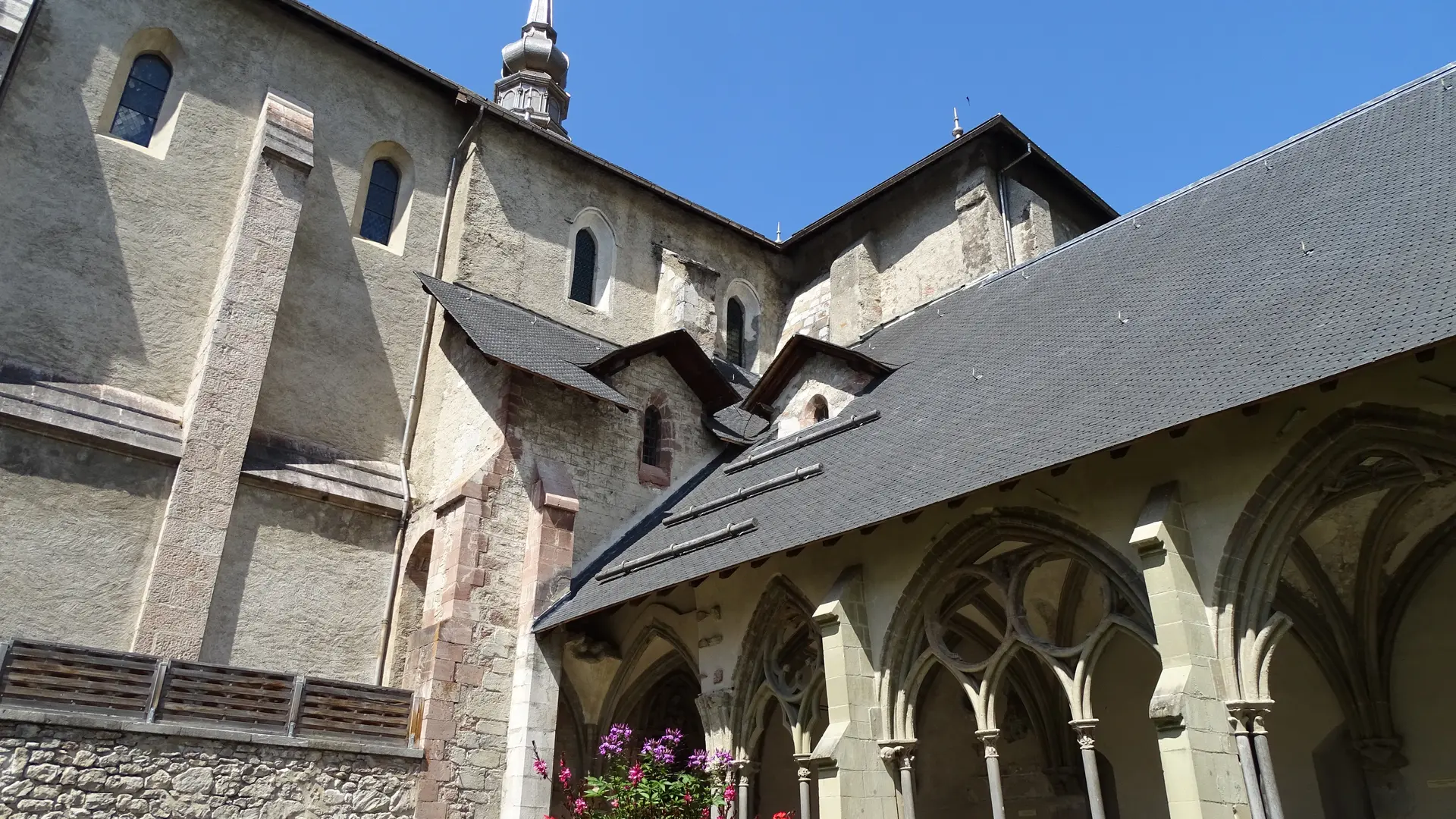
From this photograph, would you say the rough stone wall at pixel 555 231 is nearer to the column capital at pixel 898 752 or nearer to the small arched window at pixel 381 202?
the small arched window at pixel 381 202

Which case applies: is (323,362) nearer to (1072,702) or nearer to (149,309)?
(149,309)

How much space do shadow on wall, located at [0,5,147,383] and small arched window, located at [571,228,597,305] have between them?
6719 mm

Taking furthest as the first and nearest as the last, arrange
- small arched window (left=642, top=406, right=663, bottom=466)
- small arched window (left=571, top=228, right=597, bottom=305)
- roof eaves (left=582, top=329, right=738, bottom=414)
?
1. small arched window (left=571, top=228, right=597, bottom=305)
2. roof eaves (left=582, top=329, right=738, bottom=414)
3. small arched window (left=642, top=406, right=663, bottom=466)

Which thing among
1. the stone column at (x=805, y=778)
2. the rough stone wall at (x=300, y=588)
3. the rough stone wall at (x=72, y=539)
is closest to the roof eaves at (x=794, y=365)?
the stone column at (x=805, y=778)

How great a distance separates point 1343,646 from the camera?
9.64 m

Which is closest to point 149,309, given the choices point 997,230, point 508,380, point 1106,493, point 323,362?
point 323,362

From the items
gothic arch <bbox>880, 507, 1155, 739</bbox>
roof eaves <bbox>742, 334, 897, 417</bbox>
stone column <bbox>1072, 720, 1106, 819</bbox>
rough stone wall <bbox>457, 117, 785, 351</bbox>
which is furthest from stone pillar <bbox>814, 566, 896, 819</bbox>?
rough stone wall <bbox>457, 117, 785, 351</bbox>

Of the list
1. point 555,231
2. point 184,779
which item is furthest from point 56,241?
point 555,231

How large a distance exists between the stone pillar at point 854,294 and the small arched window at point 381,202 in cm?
768

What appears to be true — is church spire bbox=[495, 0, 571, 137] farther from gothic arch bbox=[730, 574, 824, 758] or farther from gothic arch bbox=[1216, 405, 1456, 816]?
gothic arch bbox=[1216, 405, 1456, 816]

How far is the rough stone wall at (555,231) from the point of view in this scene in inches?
636

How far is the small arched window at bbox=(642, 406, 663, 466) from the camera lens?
48.4ft

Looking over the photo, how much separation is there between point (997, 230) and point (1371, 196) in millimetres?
7596

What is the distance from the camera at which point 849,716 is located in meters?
9.29
